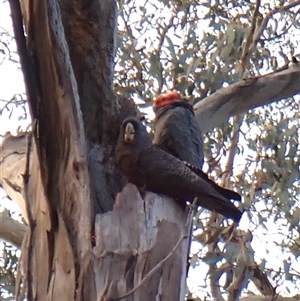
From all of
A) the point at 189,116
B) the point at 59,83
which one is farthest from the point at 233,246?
the point at 59,83

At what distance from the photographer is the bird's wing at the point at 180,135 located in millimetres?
2750

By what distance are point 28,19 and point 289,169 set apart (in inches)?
A: 95.5

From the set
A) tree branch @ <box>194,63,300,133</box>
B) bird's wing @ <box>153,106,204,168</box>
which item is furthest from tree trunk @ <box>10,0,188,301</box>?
tree branch @ <box>194,63,300,133</box>

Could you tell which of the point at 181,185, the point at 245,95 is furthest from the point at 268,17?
the point at 181,185

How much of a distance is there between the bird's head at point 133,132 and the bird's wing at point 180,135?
24cm

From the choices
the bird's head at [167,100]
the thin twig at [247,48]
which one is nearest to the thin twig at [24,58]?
the bird's head at [167,100]

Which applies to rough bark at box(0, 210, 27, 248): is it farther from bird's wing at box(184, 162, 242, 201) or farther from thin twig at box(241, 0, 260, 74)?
thin twig at box(241, 0, 260, 74)

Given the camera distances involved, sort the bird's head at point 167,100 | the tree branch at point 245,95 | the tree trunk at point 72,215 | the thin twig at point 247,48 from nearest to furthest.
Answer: the tree trunk at point 72,215 → the bird's head at point 167,100 → the tree branch at point 245,95 → the thin twig at point 247,48

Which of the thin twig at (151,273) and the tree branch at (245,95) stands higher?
the tree branch at (245,95)

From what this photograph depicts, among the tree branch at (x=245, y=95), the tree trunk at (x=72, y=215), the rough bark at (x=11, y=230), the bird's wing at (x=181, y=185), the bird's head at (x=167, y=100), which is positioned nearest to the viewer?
the tree trunk at (x=72, y=215)

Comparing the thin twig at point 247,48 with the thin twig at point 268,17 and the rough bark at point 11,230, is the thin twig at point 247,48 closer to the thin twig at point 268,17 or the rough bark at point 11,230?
the thin twig at point 268,17

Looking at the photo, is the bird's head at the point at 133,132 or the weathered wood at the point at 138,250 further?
Answer: the bird's head at the point at 133,132

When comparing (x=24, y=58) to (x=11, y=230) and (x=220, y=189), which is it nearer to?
(x=220, y=189)

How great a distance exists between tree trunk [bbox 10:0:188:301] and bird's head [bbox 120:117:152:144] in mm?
152
